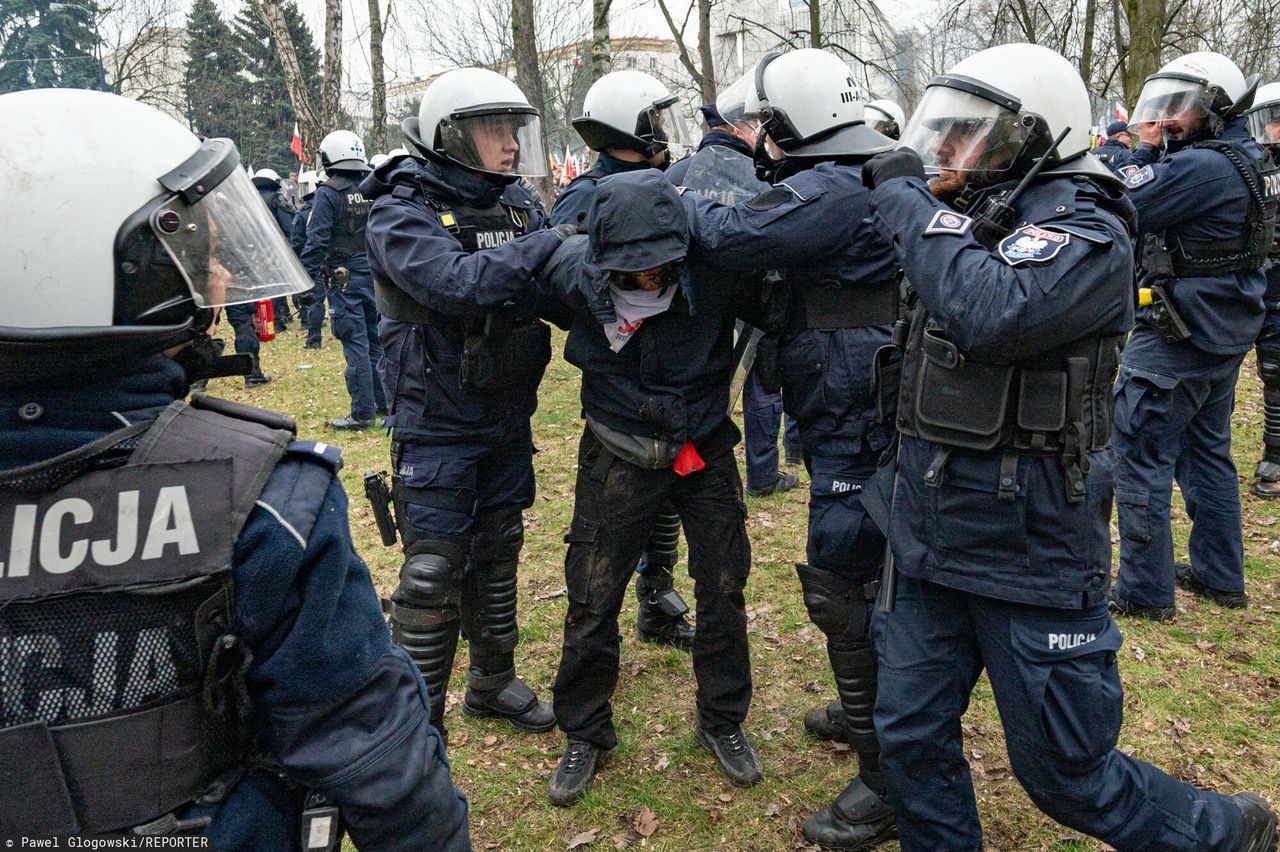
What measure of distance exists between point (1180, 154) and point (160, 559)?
473cm

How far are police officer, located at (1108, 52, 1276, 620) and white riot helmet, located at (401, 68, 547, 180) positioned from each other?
9.80ft

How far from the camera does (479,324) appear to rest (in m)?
3.46

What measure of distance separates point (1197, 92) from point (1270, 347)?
259cm

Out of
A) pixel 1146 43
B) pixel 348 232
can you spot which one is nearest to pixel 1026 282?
pixel 348 232

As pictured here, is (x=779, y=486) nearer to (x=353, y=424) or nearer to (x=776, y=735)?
(x=776, y=735)

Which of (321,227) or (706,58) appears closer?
(321,227)

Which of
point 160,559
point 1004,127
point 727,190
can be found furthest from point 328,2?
point 160,559

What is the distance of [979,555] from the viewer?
2.49 m

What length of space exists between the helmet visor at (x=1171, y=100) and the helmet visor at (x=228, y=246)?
15.1ft

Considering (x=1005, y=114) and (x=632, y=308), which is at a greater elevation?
(x=1005, y=114)

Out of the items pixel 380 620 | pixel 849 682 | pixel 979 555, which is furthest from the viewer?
pixel 849 682

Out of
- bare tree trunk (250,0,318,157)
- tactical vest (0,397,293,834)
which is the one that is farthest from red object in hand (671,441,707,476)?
bare tree trunk (250,0,318,157)

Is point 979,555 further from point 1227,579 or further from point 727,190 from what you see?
point 1227,579

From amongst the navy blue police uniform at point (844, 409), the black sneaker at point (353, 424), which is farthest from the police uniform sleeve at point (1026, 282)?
the black sneaker at point (353, 424)
